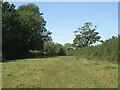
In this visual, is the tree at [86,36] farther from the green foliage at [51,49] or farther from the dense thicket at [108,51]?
the dense thicket at [108,51]

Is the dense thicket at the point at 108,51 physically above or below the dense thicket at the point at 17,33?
below

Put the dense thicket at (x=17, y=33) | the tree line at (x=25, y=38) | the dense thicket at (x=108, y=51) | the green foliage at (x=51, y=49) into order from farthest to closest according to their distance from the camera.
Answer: the green foliage at (x=51, y=49) < the dense thicket at (x=17, y=33) < the tree line at (x=25, y=38) < the dense thicket at (x=108, y=51)

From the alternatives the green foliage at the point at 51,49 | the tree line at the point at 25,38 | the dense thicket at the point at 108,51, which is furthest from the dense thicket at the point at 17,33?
the green foliage at the point at 51,49

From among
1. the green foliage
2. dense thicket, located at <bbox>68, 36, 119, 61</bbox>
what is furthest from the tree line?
the green foliage

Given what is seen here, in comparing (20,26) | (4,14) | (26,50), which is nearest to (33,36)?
(26,50)

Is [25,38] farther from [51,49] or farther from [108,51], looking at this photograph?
[51,49]

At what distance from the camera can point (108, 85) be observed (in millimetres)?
17531

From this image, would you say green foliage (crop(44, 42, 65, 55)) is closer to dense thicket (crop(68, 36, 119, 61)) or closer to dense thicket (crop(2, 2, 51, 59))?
dense thicket (crop(2, 2, 51, 59))

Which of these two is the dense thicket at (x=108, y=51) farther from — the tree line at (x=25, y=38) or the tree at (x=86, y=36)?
the tree at (x=86, y=36)

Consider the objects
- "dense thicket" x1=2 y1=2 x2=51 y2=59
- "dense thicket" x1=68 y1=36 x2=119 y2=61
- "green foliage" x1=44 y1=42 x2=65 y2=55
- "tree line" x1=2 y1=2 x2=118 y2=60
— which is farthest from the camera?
"green foliage" x1=44 y1=42 x2=65 y2=55

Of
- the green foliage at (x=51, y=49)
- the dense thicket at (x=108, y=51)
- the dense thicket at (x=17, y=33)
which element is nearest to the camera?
the dense thicket at (x=108, y=51)

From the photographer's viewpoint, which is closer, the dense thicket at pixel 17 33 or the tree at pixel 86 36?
the dense thicket at pixel 17 33

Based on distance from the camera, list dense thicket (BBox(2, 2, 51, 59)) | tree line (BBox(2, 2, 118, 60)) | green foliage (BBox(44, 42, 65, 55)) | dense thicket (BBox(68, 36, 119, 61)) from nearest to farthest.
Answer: dense thicket (BBox(68, 36, 119, 61)), tree line (BBox(2, 2, 118, 60)), dense thicket (BBox(2, 2, 51, 59)), green foliage (BBox(44, 42, 65, 55))

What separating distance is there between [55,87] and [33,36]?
66.1m
